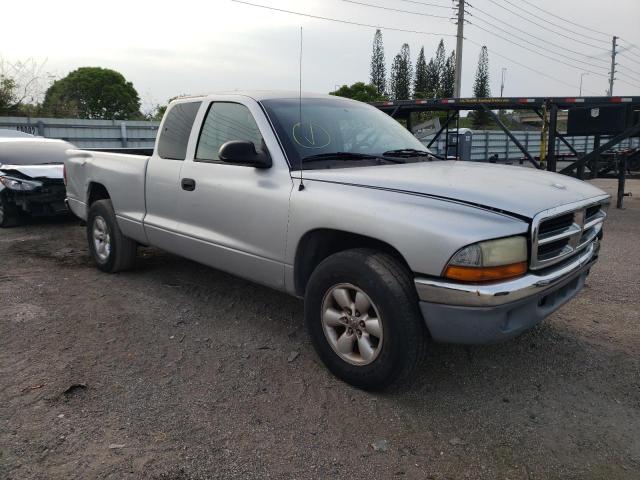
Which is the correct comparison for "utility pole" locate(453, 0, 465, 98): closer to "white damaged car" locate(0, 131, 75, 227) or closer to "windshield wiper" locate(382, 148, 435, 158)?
"white damaged car" locate(0, 131, 75, 227)

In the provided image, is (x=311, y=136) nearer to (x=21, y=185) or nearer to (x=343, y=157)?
(x=343, y=157)

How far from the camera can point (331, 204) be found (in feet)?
10.4

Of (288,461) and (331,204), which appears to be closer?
(288,461)

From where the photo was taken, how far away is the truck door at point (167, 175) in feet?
14.6

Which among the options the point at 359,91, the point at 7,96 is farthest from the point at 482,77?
the point at 7,96

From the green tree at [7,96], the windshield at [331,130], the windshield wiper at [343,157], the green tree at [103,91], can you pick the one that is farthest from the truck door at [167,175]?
the green tree at [103,91]

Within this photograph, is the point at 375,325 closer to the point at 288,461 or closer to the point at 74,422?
the point at 288,461

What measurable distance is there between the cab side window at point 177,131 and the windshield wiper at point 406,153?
5.41 ft

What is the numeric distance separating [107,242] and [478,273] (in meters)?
4.18

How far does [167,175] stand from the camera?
4500 mm

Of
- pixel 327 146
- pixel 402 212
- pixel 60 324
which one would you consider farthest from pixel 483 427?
pixel 60 324

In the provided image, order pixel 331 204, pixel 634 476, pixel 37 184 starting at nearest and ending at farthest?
1. pixel 634 476
2. pixel 331 204
3. pixel 37 184

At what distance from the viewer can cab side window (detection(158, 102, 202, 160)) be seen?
14.6ft

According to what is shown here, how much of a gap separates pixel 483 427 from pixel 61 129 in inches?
615
